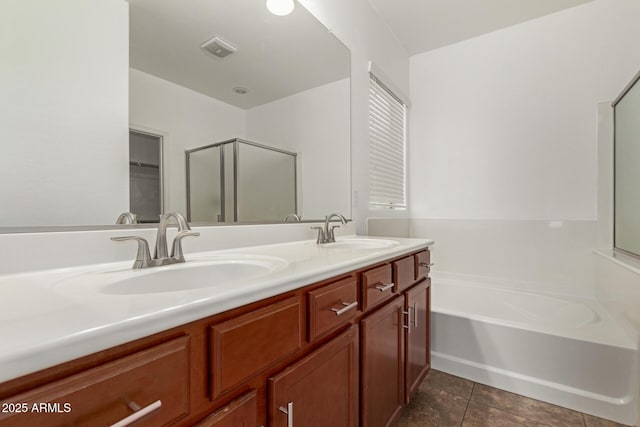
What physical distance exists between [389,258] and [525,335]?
1.12 meters

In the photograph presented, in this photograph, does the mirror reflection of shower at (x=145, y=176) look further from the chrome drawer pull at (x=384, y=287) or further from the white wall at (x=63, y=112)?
the chrome drawer pull at (x=384, y=287)

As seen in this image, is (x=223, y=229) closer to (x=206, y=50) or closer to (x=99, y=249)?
(x=99, y=249)

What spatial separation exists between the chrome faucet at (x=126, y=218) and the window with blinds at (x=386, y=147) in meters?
1.61

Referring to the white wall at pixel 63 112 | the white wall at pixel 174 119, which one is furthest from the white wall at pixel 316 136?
the white wall at pixel 63 112

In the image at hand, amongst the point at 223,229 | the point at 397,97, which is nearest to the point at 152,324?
the point at 223,229

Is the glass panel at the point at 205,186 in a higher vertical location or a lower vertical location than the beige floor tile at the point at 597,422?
higher

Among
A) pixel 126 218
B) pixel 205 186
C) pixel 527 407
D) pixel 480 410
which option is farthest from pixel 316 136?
pixel 527 407

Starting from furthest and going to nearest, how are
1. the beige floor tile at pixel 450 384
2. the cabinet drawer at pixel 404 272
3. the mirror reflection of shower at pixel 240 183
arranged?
the beige floor tile at pixel 450 384 → the cabinet drawer at pixel 404 272 → the mirror reflection of shower at pixel 240 183

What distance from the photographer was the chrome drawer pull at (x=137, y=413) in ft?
1.23

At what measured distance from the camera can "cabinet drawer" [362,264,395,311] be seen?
0.99 meters

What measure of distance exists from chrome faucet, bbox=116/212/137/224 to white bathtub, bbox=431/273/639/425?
5.80ft

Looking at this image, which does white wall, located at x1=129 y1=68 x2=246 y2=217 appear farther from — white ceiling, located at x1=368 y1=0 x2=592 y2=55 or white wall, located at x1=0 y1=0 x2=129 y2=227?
white ceiling, located at x1=368 y1=0 x2=592 y2=55

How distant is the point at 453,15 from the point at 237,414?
9.23ft

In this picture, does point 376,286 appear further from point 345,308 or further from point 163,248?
point 163,248
